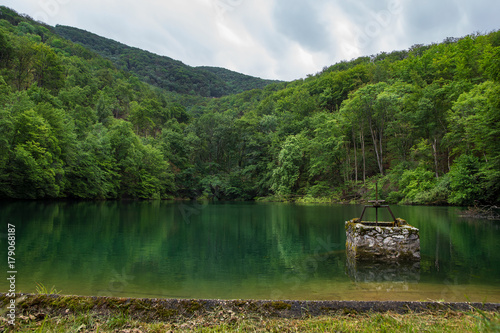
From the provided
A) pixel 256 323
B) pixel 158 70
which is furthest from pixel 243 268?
pixel 158 70

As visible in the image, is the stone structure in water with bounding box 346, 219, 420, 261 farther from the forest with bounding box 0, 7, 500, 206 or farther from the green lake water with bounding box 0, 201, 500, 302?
the forest with bounding box 0, 7, 500, 206

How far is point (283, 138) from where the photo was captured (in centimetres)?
5688

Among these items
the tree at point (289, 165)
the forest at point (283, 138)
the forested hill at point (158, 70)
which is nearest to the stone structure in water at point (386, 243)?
the forest at point (283, 138)

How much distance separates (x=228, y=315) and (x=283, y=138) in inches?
2142

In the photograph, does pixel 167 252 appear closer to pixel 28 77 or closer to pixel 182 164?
pixel 182 164

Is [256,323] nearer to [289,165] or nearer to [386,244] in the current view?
[386,244]

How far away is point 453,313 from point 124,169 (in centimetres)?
5155

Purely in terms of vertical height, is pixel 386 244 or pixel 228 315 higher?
pixel 228 315

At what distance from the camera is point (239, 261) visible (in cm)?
846

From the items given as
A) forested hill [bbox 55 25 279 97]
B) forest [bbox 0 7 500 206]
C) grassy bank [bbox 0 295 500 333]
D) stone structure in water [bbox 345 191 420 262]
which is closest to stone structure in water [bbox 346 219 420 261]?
stone structure in water [bbox 345 191 420 262]

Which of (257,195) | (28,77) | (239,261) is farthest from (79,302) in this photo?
(28,77)

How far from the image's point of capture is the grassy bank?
9.86ft

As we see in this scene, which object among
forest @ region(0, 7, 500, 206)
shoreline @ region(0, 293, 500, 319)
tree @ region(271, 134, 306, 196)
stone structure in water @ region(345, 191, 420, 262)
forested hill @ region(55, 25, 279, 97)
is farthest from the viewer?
forested hill @ region(55, 25, 279, 97)

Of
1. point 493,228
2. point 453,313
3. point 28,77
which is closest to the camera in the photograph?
point 453,313
